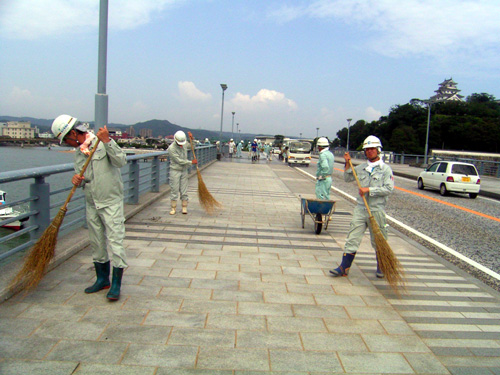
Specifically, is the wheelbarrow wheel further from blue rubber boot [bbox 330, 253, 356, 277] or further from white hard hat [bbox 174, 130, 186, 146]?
white hard hat [bbox 174, 130, 186, 146]

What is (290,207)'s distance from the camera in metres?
11.0

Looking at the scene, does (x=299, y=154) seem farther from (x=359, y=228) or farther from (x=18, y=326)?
(x=18, y=326)

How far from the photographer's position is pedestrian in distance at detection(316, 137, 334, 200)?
26.5 feet

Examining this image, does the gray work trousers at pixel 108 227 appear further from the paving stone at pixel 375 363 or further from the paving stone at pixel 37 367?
the paving stone at pixel 375 363

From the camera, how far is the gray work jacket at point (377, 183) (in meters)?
4.97

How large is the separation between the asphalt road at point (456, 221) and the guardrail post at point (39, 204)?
5.77m

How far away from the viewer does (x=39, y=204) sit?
4930mm

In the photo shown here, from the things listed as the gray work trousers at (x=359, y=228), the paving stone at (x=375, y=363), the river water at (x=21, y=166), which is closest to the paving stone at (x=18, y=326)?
the paving stone at (x=375, y=363)

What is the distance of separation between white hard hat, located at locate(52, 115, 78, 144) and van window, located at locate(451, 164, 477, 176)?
16.6 metres

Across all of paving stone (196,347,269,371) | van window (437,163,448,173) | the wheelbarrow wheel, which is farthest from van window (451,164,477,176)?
paving stone (196,347,269,371)

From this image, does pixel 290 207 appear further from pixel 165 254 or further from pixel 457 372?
pixel 457 372

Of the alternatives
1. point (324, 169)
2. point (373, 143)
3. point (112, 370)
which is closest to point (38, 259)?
point (112, 370)

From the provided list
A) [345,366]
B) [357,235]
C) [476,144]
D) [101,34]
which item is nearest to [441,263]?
[357,235]

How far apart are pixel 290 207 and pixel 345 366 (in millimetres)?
7956
